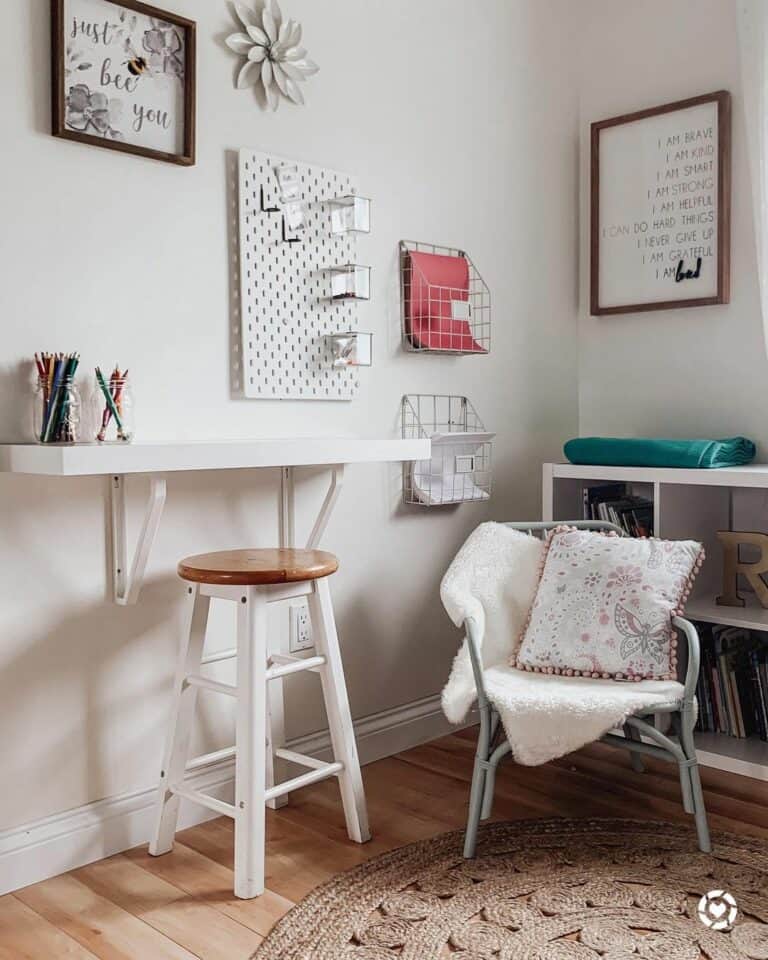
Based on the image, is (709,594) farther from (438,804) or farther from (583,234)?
(583,234)

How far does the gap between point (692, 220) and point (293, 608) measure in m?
1.57

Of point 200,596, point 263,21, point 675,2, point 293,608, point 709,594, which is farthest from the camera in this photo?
point 675,2

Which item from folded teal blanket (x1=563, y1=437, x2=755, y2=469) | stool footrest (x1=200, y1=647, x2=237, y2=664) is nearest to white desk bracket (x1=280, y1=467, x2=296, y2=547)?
stool footrest (x1=200, y1=647, x2=237, y2=664)

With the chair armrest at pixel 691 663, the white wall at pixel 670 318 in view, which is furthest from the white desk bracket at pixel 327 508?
the white wall at pixel 670 318

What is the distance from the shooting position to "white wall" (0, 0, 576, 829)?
1815mm

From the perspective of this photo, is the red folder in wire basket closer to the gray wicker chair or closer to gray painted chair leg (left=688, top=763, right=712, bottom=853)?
the gray wicker chair

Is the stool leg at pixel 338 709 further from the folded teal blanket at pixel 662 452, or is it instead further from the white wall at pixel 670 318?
the white wall at pixel 670 318

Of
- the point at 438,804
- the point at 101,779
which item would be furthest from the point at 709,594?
the point at 101,779

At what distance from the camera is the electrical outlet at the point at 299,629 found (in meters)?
2.30

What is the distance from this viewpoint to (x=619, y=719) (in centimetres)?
182

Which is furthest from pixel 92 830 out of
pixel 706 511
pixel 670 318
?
pixel 670 318

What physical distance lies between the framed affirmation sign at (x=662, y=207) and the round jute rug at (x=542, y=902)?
152cm

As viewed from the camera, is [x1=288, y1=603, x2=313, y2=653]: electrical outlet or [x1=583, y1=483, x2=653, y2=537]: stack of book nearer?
[x1=288, y1=603, x2=313, y2=653]: electrical outlet

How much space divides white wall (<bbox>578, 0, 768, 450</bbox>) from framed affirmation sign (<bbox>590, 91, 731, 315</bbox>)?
0.13ft
